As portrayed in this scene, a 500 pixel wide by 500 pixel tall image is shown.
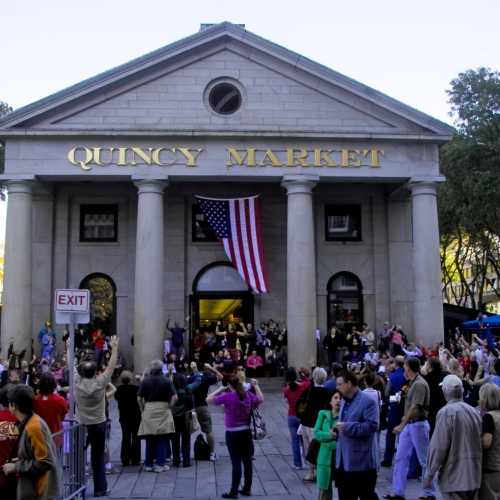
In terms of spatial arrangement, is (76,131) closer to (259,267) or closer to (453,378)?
(259,267)

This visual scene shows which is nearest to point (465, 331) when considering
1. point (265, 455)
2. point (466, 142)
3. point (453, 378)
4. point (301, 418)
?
point (466, 142)

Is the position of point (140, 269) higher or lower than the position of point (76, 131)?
lower

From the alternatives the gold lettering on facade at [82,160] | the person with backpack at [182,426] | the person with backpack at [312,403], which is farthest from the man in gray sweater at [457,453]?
the gold lettering on facade at [82,160]

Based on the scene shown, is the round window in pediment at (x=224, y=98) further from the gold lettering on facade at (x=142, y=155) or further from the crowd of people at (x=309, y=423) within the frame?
the crowd of people at (x=309, y=423)

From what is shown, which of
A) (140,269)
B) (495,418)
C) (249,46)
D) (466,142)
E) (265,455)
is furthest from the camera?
(466,142)

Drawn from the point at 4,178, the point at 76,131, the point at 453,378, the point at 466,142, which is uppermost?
the point at 466,142

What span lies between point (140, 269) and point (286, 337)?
20.3 feet

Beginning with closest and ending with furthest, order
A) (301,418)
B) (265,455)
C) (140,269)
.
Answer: (301,418) < (265,455) < (140,269)

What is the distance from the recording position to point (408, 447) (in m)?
10.1

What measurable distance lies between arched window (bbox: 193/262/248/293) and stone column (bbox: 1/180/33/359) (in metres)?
7.24

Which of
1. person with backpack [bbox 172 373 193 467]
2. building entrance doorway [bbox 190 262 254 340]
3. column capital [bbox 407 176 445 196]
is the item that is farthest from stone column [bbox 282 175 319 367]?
person with backpack [bbox 172 373 193 467]

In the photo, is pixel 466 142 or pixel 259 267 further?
pixel 466 142

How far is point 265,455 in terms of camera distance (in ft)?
45.1

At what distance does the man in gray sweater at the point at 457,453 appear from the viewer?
22.4 ft
